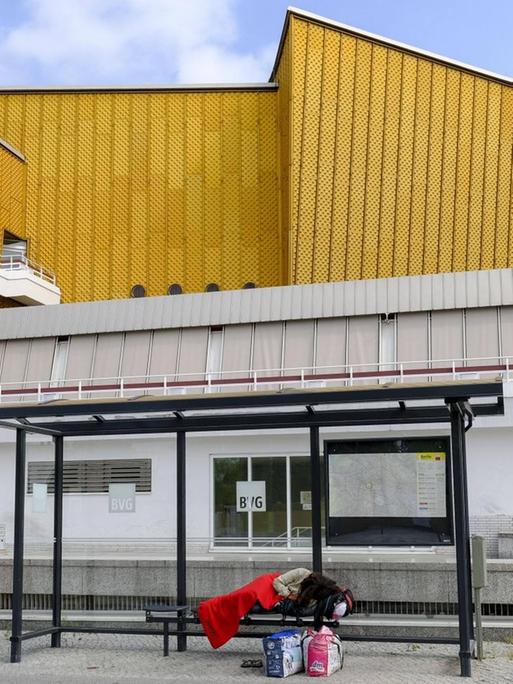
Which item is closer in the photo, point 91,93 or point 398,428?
point 398,428

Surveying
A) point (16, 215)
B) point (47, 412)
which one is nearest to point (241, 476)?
point (47, 412)

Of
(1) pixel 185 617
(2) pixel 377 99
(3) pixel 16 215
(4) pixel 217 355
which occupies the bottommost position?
(1) pixel 185 617

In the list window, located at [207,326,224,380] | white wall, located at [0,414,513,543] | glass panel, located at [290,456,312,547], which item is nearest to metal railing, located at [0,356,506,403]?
window, located at [207,326,224,380]

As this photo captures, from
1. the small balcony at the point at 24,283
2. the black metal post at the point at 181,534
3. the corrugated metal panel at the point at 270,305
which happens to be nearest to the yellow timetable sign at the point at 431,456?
the black metal post at the point at 181,534

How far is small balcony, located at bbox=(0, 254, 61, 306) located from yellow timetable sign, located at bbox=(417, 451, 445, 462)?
30.0 m

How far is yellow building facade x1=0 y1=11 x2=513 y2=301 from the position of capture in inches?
1629

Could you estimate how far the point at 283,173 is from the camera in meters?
44.3

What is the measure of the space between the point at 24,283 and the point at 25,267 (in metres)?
0.87

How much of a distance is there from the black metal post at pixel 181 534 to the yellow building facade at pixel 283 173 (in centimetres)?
2835

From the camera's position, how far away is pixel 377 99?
4206 centimetres

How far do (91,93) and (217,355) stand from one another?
2129 cm

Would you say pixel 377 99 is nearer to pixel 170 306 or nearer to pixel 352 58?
pixel 352 58

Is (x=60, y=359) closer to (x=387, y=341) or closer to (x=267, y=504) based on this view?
(x=387, y=341)

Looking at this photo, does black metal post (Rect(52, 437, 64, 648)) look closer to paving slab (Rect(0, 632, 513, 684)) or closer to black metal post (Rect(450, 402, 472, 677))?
paving slab (Rect(0, 632, 513, 684))
